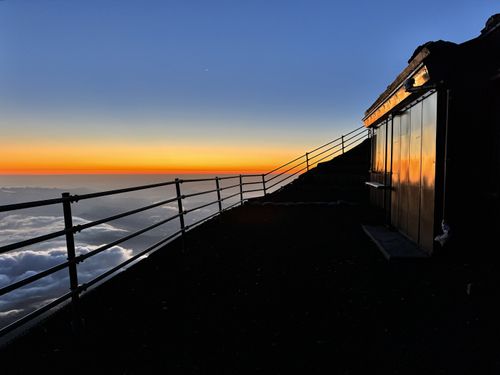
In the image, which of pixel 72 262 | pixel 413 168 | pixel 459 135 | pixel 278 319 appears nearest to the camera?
pixel 72 262

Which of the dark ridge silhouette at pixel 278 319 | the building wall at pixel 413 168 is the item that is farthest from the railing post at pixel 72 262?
the building wall at pixel 413 168

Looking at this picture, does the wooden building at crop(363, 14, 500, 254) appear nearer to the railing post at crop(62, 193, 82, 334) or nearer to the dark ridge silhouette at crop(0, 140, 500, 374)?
the dark ridge silhouette at crop(0, 140, 500, 374)

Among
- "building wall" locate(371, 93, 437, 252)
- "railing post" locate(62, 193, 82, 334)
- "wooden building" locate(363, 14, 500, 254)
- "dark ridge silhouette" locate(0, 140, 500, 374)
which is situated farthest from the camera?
"building wall" locate(371, 93, 437, 252)

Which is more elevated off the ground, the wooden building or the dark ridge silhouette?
the wooden building

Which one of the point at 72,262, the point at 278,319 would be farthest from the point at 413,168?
the point at 72,262

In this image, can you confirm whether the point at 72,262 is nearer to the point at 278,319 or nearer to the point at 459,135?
the point at 278,319

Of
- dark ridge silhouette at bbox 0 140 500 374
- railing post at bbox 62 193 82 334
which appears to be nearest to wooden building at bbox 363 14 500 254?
dark ridge silhouette at bbox 0 140 500 374

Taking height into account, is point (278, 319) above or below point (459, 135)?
below

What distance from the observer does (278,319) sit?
140 inches

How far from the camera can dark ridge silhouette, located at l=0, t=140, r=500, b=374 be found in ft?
9.13

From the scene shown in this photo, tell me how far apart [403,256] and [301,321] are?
3037 millimetres

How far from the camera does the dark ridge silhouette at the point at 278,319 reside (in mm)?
2783

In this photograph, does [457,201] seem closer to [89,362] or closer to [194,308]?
[194,308]

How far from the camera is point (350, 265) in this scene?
5.56 meters
